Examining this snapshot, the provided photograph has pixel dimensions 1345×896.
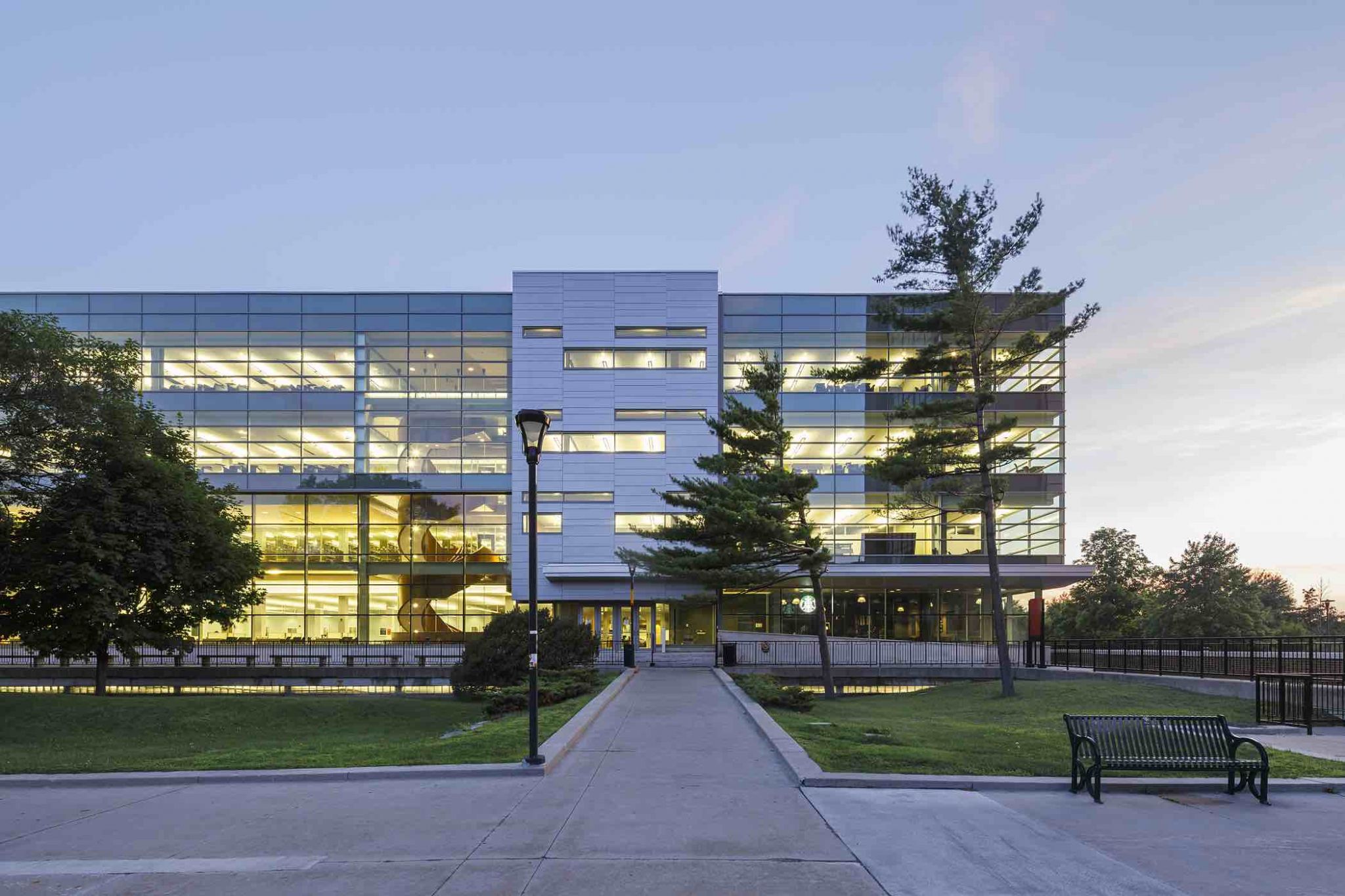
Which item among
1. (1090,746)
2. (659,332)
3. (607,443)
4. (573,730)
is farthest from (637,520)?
(1090,746)

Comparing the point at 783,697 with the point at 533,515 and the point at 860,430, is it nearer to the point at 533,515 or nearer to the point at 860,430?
the point at 533,515

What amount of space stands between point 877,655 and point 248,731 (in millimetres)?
23425

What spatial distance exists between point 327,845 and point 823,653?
2416 cm

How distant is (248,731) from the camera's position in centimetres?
2234

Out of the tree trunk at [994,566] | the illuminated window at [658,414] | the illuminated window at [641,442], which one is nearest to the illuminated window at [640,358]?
the illuminated window at [658,414]

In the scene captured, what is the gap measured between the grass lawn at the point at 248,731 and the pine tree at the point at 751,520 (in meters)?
5.29

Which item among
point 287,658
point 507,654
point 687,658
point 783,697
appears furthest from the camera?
point 687,658

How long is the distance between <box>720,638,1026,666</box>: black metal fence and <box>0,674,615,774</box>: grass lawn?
27.8 ft

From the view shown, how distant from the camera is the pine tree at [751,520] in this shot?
28.1m

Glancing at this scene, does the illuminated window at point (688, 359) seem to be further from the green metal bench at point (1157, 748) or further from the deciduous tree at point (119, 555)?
the green metal bench at point (1157, 748)

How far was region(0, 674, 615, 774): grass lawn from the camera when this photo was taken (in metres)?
12.1

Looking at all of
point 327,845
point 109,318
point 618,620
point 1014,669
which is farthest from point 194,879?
point 109,318

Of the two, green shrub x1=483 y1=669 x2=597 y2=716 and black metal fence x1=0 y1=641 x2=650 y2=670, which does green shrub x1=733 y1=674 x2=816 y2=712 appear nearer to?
green shrub x1=483 y1=669 x2=597 y2=716

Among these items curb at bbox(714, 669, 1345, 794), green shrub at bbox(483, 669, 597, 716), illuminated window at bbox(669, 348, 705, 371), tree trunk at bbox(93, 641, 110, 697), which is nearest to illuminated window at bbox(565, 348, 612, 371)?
illuminated window at bbox(669, 348, 705, 371)
